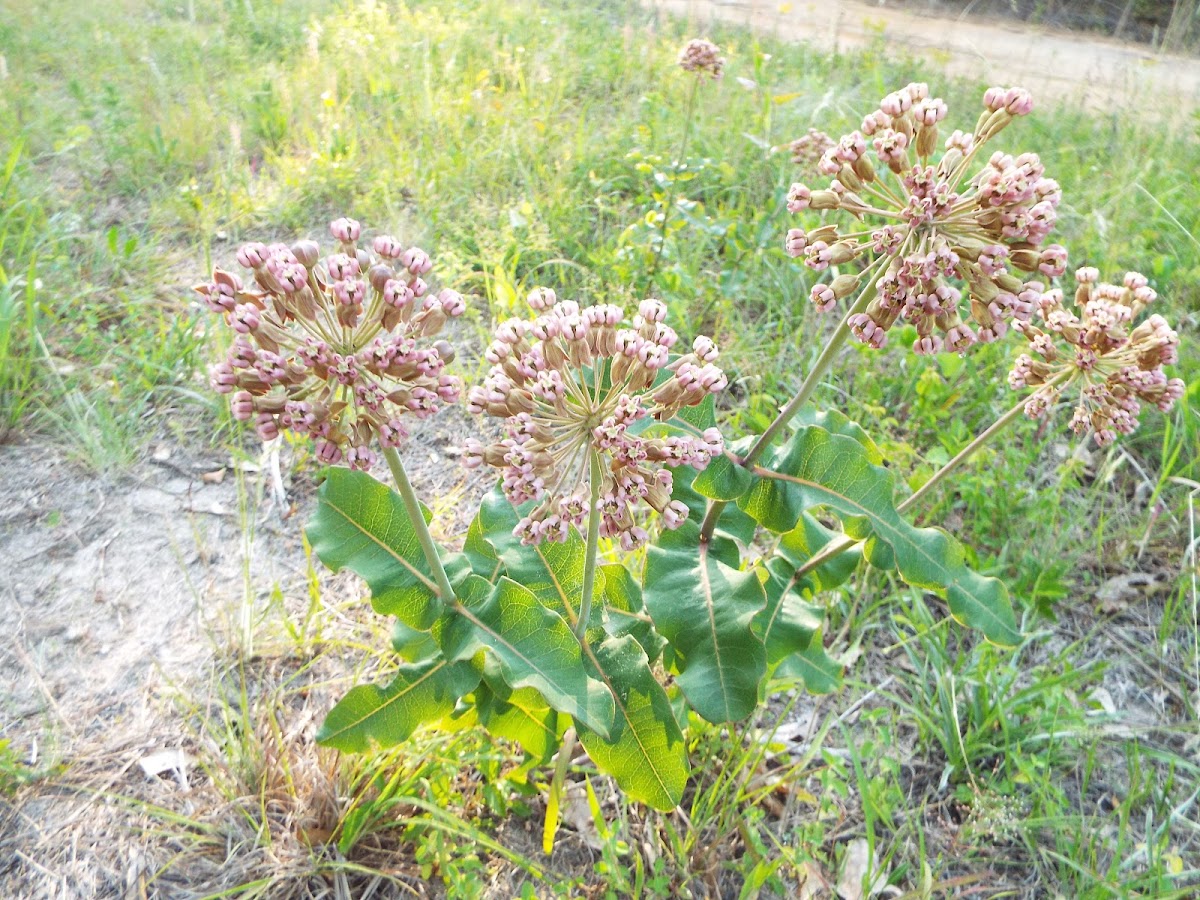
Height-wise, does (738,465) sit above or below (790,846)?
above

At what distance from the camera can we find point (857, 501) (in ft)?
5.46

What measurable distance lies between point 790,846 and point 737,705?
2.48 ft

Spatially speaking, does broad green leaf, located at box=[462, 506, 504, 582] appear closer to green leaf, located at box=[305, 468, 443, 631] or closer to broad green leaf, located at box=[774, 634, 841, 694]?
green leaf, located at box=[305, 468, 443, 631]

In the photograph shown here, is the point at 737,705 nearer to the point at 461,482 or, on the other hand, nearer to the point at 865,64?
the point at 461,482

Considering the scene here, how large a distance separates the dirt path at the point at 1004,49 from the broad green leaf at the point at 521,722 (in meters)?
6.35

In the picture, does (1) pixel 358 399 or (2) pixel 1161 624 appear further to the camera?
(2) pixel 1161 624

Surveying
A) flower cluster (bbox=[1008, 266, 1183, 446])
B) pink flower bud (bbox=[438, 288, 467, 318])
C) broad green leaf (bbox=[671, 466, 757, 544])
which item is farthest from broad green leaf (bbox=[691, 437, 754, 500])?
flower cluster (bbox=[1008, 266, 1183, 446])

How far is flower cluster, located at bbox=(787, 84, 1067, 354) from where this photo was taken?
147 cm

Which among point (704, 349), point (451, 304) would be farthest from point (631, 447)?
point (451, 304)

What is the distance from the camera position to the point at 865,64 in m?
6.77

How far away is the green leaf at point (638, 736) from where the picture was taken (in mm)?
1689

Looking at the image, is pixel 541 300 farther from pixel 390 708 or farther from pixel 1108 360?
pixel 1108 360

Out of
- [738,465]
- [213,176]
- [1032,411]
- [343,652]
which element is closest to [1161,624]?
[1032,411]

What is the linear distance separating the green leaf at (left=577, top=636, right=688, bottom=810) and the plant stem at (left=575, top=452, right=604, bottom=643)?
7 centimetres
